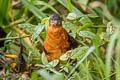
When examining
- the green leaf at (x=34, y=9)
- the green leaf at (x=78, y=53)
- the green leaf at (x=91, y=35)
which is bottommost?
the green leaf at (x=78, y=53)

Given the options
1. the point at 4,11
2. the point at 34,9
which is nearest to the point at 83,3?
the point at 34,9

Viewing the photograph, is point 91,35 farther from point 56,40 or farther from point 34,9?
point 34,9

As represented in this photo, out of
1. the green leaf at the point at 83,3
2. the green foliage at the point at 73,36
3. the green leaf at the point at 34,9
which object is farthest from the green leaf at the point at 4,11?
the green leaf at the point at 83,3

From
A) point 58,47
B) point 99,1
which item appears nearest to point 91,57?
point 58,47

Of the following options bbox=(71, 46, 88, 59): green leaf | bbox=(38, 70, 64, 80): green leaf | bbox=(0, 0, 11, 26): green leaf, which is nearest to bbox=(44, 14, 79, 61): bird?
bbox=(71, 46, 88, 59): green leaf

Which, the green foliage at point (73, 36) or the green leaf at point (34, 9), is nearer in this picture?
the green foliage at point (73, 36)

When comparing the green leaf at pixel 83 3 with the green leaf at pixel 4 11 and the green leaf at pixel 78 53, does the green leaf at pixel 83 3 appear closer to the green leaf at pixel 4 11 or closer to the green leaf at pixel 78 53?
the green leaf at pixel 4 11

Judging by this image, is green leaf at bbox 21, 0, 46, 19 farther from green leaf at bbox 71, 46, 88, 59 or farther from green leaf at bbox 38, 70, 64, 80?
green leaf at bbox 38, 70, 64, 80
